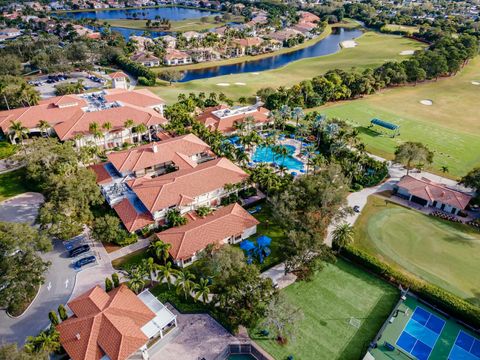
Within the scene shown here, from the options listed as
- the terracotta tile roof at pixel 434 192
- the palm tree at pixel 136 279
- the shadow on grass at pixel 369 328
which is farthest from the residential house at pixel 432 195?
the palm tree at pixel 136 279

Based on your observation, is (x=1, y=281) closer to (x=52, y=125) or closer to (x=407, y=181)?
(x=52, y=125)

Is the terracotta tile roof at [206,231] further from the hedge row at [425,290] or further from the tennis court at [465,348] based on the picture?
the tennis court at [465,348]

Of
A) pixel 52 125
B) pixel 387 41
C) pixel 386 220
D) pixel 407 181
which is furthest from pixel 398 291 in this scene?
pixel 387 41

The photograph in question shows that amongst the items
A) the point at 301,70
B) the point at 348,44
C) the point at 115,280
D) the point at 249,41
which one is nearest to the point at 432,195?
the point at 115,280

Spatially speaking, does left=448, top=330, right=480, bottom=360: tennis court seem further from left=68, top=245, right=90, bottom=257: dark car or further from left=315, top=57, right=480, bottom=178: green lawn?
left=68, top=245, right=90, bottom=257: dark car

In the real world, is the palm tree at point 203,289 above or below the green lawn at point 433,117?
above
